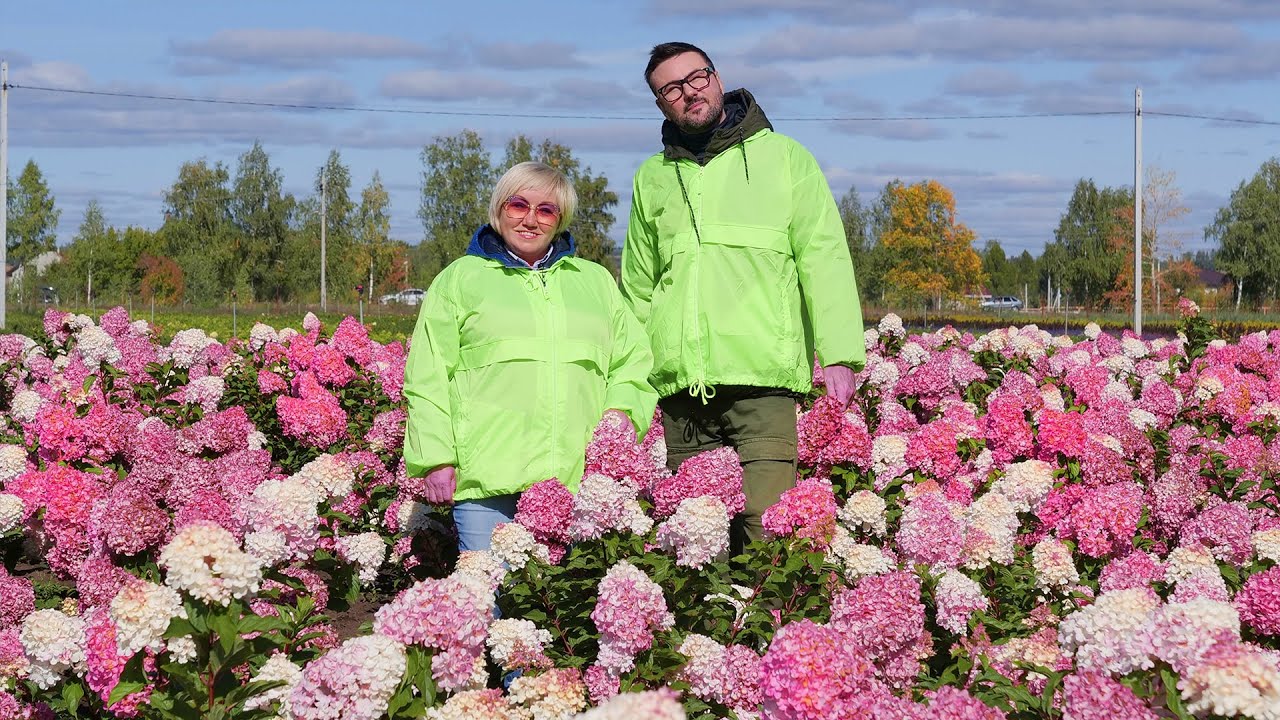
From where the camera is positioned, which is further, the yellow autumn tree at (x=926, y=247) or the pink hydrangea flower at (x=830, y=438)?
the yellow autumn tree at (x=926, y=247)

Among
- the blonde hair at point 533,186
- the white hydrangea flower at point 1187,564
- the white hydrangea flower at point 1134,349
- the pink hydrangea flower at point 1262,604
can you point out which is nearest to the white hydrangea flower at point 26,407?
the blonde hair at point 533,186

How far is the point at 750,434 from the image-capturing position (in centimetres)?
457

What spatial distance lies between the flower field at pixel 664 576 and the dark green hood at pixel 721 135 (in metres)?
1.13

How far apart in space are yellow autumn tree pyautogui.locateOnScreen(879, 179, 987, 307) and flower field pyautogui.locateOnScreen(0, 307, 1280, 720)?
4687cm

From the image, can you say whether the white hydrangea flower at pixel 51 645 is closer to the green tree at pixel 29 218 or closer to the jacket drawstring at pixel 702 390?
the jacket drawstring at pixel 702 390

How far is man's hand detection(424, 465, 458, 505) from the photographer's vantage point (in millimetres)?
4309

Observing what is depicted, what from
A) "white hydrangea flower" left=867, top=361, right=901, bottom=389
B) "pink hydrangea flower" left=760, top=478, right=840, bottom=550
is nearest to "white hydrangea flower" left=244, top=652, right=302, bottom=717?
"pink hydrangea flower" left=760, top=478, right=840, bottom=550

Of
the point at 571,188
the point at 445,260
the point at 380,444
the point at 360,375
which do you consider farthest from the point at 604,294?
the point at 445,260

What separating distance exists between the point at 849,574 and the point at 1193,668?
5.12 feet

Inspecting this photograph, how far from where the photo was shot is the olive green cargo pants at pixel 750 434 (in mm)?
4531

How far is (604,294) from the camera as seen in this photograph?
455 cm

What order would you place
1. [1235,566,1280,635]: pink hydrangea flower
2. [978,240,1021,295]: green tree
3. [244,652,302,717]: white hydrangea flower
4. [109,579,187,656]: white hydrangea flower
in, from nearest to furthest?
[109,579,187,656]: white hydrangea flower, [244,652,302,717]: white hydrangea flower, [1235,566,1280,635]: pink hydrangea flower, [978,240,1021,295]: green tree

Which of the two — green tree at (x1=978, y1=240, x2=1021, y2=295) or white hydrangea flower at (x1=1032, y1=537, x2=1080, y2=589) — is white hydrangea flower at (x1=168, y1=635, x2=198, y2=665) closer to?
white hydrangea flower at (x1=1032, y1=537, x2=1080, y2=589)

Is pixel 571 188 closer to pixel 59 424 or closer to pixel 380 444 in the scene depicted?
pixel 380 444
